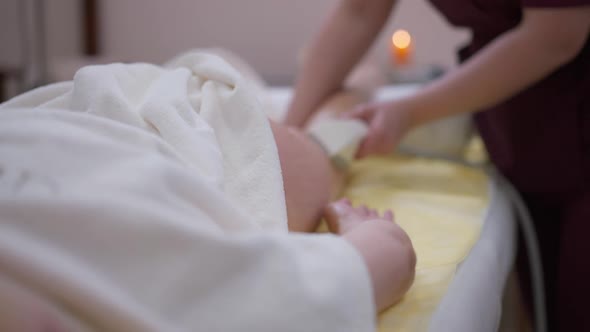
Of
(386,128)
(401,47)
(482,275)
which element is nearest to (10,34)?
(401,47)

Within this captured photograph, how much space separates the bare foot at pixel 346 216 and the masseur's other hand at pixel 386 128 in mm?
282

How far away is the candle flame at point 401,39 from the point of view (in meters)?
2.35

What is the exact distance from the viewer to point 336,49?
1.14 meters

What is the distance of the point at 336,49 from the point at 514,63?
1.36ft

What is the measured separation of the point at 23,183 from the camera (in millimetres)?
370

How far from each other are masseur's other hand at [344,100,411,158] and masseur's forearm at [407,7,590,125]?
36 mm

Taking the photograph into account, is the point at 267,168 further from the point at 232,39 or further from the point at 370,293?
the point at 232,39

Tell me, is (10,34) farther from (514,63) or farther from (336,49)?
(514,63)

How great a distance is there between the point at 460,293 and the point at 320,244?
0.19m

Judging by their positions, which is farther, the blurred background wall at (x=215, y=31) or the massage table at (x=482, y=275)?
the blurred background wall at (x=215, y=31)

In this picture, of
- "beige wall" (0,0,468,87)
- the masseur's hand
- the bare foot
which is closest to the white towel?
Result: the masseur's hand

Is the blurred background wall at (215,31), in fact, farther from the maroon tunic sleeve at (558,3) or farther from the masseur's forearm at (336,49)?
the maroon tunic sleeve at (558,3)

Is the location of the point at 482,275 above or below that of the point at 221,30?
above

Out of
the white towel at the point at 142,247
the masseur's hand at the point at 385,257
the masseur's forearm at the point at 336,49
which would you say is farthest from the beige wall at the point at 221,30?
the white towel at the point at 142,247
